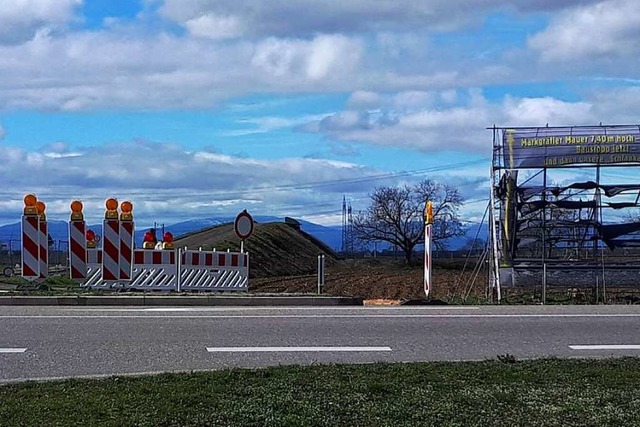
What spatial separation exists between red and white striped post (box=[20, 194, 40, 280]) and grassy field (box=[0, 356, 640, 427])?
9.72 metres

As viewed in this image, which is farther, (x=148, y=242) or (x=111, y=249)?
(x=148, y=242)

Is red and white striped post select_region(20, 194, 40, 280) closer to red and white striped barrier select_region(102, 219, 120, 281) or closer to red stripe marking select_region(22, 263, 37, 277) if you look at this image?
red stripe marking select_region(22, 263, 37, 277)

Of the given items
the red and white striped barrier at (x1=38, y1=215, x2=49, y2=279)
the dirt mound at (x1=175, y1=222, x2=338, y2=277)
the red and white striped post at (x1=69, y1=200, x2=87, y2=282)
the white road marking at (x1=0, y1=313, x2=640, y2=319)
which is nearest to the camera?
the white road marking at (x1=0, y1=313, x2=640, y2=319)

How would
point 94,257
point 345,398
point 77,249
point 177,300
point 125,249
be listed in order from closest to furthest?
point 345,398
point 177,300
point 77,249
point 125,249
point 94,257

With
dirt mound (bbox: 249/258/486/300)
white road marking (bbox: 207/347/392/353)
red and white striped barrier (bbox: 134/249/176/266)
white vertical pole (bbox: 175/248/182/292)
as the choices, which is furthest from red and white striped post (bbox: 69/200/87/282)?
dirt mound (bbox: 249/258/486/300)

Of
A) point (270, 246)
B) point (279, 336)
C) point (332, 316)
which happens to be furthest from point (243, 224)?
point (270, 246)

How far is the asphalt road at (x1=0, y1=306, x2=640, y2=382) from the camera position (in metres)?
9.82

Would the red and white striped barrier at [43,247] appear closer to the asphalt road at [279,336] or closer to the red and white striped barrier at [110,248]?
the red and white striped barrier at [110,248]

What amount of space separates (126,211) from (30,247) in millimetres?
1966

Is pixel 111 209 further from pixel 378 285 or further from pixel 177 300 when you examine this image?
pixel 378 285

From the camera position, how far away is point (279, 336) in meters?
11.6

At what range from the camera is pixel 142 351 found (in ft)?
33.9

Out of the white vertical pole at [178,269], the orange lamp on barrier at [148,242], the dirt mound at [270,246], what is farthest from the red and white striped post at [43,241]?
the dirt mound at [270,246]

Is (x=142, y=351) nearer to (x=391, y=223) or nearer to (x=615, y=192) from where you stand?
(x=615, y=192)
